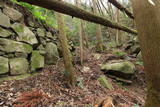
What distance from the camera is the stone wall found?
381 centimetres

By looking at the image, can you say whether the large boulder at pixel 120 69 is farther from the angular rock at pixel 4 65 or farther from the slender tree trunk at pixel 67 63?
the angular rock at pixel 4 65

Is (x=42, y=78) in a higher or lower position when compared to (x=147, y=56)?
lower

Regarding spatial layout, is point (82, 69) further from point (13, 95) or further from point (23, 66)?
point (13, 95)

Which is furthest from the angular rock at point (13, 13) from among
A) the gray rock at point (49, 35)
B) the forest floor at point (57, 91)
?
the forest floor at point (57, 91)

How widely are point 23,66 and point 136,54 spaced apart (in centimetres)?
685

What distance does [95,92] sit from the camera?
409 centimetres

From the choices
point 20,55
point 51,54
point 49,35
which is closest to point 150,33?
point 20,55

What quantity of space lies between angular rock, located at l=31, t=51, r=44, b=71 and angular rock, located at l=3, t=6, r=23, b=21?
1469mm

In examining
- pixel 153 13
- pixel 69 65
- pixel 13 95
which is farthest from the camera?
pixel 69 65

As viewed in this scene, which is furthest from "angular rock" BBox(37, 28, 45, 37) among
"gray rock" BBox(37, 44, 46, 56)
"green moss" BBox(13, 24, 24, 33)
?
"green moss" BBox(13, 24, 24, 33)

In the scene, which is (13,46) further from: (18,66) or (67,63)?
(67,63)

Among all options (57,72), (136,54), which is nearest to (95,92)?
(57,72)

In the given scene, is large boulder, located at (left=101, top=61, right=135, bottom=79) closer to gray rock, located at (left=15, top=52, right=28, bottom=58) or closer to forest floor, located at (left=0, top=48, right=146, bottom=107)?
forest floor, located at (left=0, top=48, right=146, bottom=107)

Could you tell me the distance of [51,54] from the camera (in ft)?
17.7
